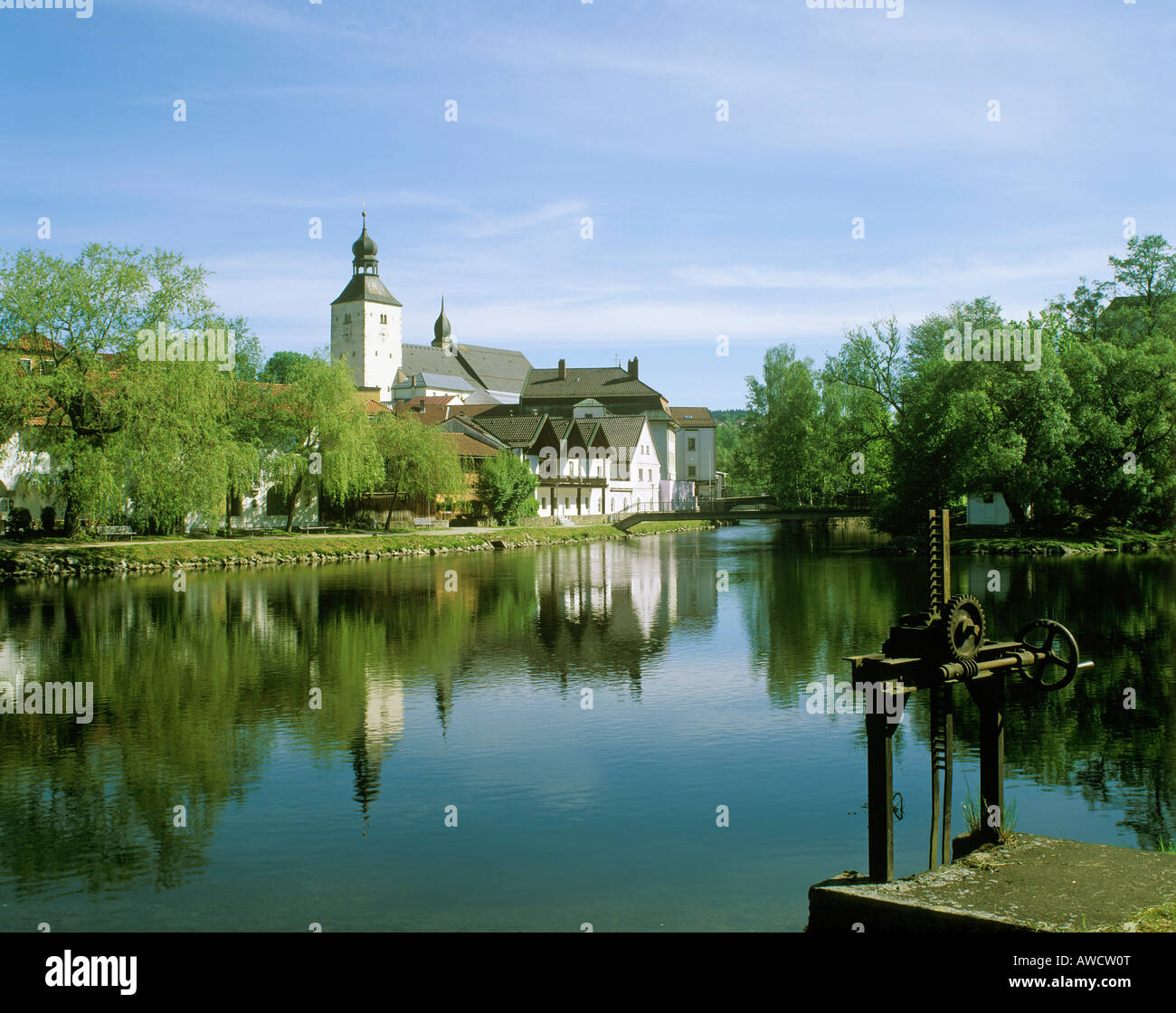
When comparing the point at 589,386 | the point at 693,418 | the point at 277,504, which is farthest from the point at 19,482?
the point at 693,418

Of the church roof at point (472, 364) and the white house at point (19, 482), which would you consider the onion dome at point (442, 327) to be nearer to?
the church roof at point (472, 364)

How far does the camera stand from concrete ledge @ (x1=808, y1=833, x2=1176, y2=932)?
23.3 ft

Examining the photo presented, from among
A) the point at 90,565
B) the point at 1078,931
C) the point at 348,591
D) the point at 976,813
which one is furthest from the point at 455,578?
the point at 1078,931

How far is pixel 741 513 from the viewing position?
67.9m

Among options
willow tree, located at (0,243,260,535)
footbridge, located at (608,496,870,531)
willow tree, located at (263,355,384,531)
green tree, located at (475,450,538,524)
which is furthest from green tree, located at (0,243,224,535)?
footbridge, located at (608,496,870,531)

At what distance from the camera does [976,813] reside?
1029cm

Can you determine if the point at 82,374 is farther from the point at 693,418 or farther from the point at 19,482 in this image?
the point at 693,418

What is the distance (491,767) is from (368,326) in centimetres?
11829

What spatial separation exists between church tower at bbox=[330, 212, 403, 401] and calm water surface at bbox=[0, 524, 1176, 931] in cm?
10240

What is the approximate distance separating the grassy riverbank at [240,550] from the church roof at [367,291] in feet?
233

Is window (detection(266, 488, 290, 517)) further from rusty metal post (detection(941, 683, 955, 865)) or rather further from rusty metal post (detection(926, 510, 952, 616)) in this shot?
rusty metal post (detection(926, 510, 952, 616))

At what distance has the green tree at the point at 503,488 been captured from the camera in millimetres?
64688
